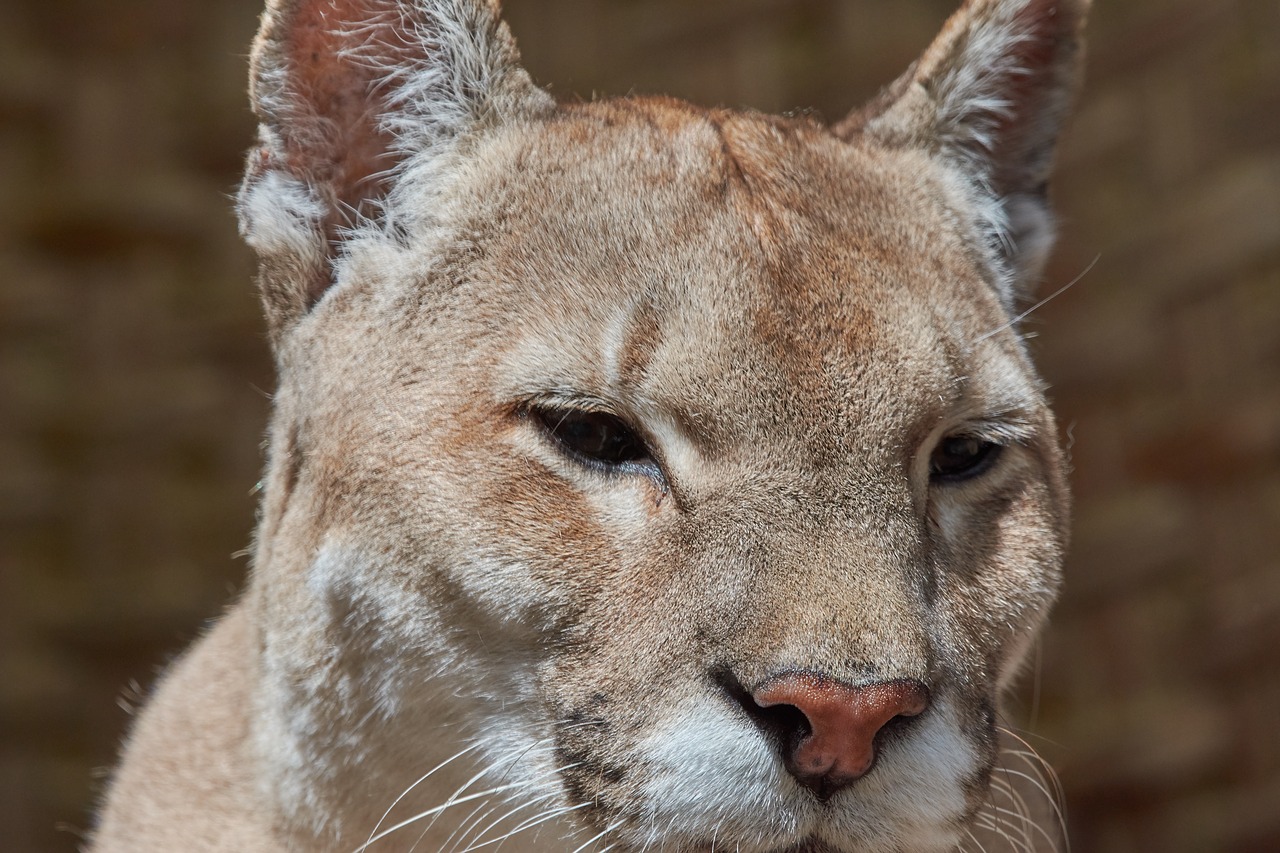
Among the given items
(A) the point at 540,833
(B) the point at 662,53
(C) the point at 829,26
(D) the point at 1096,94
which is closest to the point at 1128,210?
(D) the point at 1096,94

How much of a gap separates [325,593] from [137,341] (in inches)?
148

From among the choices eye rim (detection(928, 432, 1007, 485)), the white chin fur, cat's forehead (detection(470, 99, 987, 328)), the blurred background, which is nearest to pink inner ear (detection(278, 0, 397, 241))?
cat's forehead (detection(470, 99, 987, 328))

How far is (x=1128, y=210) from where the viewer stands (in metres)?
6.16

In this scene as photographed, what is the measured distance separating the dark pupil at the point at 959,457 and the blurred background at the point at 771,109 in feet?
10.7

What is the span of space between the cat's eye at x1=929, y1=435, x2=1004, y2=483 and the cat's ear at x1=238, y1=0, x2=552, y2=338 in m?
1.09

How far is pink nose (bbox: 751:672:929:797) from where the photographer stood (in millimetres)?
2227

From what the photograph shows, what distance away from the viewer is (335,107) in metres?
3.06

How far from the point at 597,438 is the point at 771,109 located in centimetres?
396

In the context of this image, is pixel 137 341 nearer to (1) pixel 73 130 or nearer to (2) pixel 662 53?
(1) pixel 73 130

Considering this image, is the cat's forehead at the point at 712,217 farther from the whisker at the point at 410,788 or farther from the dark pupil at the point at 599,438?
the whisker at the point at 410,788

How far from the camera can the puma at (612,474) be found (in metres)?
2.36

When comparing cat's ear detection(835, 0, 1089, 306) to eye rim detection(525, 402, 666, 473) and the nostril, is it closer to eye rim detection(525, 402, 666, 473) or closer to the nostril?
eye rim detection(525, 402, 666, 473)

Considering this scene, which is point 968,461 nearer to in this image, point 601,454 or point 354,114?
point 601,454

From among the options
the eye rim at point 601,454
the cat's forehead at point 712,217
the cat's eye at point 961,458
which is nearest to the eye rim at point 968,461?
the cat's eye at point 961,458
